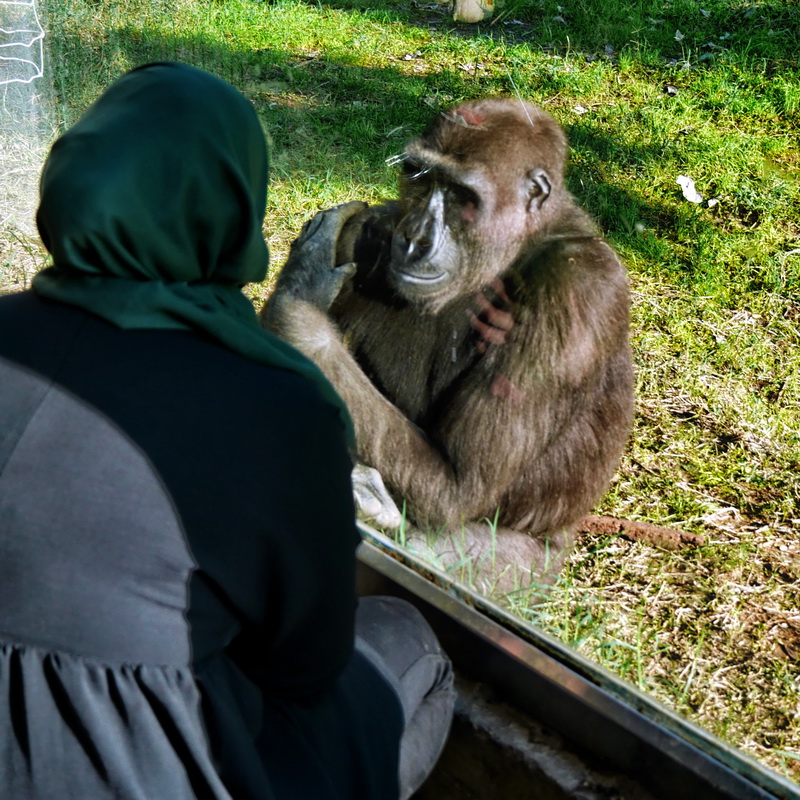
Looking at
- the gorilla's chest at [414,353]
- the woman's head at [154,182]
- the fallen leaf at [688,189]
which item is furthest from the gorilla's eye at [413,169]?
the woman's head at [154,182]

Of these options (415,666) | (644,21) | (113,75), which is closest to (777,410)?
(644,21)

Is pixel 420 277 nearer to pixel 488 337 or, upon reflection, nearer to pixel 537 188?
pixel 488 337

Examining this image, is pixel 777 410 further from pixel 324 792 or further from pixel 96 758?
pixel 96 758

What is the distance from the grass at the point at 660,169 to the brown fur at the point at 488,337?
0.21m

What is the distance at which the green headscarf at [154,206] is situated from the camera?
1215mm

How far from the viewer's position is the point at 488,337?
8.17 feet

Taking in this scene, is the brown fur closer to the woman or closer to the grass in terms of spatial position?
the grass

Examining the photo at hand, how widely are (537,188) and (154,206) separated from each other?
1.39 metres

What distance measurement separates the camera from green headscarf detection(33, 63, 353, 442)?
121 cm

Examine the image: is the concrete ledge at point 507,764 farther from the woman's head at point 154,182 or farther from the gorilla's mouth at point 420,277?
the woman's head at point 154,182

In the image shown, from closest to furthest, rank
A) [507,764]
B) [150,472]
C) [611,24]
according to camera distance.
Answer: [150,472] → [507,764] → [611,24]

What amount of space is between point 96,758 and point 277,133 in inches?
93.3

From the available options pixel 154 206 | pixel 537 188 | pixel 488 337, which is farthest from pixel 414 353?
pixel 154 206

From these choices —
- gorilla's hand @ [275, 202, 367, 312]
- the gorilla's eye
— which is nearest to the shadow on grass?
the gorilla's eye
